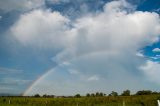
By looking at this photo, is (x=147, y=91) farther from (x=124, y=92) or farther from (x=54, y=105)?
(x=54, y=105)

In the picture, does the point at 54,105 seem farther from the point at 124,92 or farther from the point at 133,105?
the point at 124,92

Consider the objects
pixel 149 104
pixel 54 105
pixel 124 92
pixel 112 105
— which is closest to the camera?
pixel 149 104

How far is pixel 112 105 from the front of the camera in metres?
44.6

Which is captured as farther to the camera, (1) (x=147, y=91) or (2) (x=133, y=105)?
(1) (x=147, y=91)

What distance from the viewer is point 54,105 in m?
48.7

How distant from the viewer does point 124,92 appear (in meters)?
105

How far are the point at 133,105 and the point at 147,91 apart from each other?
6848 centimetres

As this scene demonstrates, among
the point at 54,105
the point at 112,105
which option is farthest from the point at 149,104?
the point at 54,105

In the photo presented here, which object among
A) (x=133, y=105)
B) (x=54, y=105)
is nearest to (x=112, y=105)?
(x=133, y=105)

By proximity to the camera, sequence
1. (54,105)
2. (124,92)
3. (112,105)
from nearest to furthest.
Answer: (112,105), (54,105), (124,92)

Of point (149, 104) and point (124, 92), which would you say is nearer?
point (149, 104)

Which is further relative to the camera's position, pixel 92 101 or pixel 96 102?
pixel 92 101

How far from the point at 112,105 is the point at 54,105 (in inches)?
390

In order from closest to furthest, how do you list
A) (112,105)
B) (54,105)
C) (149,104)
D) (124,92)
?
1. (149,104)
2. (112,105)
3. (54,105)
4. (124,92)
